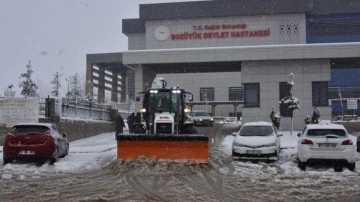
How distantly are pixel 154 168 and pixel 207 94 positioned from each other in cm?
5696

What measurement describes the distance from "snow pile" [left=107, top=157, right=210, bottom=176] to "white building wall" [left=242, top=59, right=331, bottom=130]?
57.8 feet

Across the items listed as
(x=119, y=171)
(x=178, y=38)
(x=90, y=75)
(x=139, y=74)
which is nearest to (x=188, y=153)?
(x=119, y=171)

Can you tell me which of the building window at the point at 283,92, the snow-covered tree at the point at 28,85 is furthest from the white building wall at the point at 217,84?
the building window at the point at 283,92

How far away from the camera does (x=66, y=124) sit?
25641 mm

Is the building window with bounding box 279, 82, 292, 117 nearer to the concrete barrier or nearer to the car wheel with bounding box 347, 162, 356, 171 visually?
the concrete barrier

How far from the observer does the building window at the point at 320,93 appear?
3188 centimetres

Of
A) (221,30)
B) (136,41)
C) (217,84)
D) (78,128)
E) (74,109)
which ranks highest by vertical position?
(136,41)

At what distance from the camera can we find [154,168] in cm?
1480

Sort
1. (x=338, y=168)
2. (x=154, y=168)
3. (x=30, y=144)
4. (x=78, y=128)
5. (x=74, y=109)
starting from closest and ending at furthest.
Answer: (x=154, y=168) → (x=338, y=168) → (x=30, y=144) → (x=78, y=128) → (x=74, y=109)

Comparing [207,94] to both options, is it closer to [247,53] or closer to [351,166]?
[247,53]

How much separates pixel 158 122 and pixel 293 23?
4184 centimetres

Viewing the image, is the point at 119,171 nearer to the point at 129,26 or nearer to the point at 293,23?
the point at 293,23

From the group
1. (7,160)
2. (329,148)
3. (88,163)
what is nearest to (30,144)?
(7,160)

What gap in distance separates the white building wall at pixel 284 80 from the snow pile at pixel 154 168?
1762 cm
